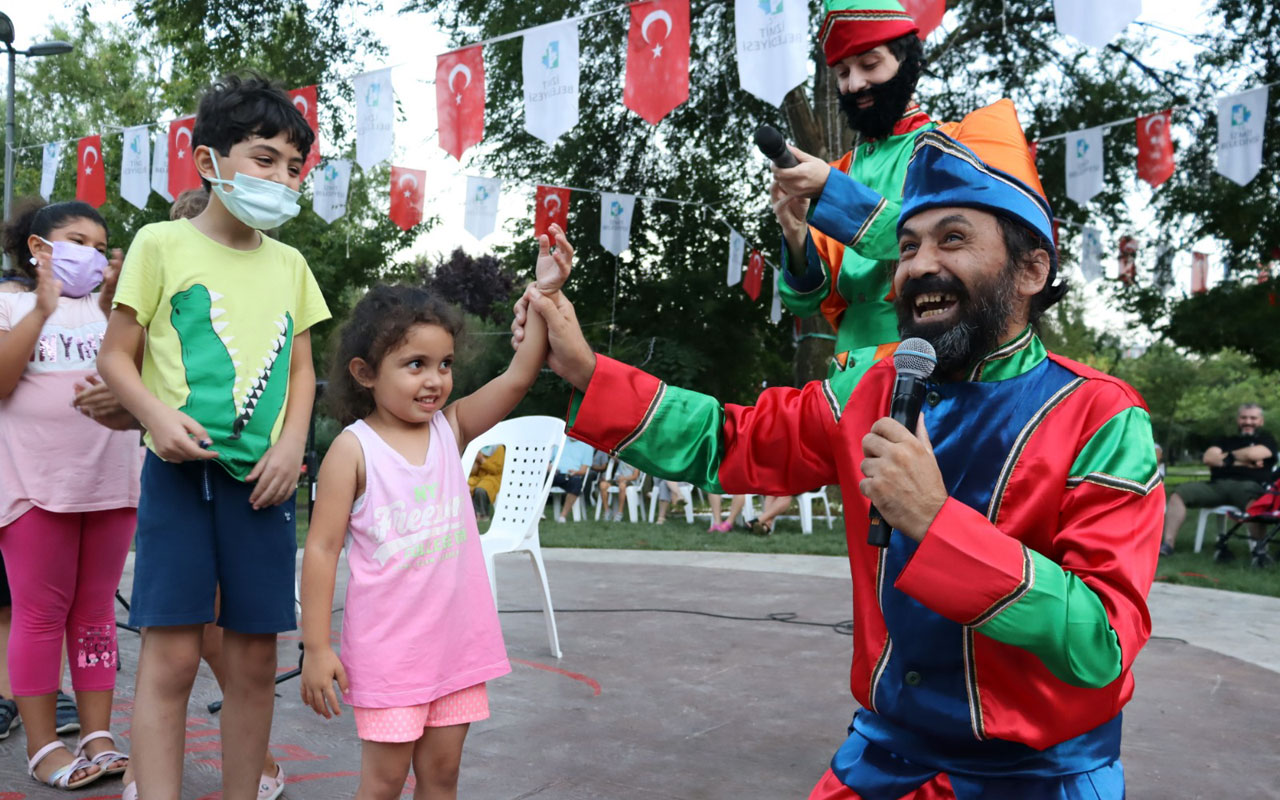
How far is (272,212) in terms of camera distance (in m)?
2.44

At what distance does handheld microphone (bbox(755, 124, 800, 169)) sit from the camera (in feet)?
6.48

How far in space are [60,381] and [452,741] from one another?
1.74m

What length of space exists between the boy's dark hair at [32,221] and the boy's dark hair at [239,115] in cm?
88

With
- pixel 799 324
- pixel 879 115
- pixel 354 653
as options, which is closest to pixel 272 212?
pixel 354 653

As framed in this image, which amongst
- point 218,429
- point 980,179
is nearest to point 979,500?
point 980,179

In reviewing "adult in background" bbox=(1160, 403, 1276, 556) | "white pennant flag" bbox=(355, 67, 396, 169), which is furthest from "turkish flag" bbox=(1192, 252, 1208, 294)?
"white pennant flag" bbox=(355, 67, 396, 169)

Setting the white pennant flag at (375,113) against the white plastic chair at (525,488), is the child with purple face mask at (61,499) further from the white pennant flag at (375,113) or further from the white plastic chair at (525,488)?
the white pennant flag at (375,113)

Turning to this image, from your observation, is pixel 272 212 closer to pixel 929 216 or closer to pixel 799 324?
pixel 929 216

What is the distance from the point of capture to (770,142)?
78.9 inches

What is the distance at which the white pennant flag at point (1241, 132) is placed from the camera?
32.5 feet

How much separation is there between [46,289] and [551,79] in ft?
19.7

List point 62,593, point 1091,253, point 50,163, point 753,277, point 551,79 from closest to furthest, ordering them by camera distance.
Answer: point 62,593, point 551,79, point 50,163, point 1091,253, point 753,277

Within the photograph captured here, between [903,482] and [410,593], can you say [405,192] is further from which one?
[903,482]

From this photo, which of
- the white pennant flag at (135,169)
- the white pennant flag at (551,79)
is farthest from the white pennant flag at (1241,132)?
the white pennant flag at (135,169)
